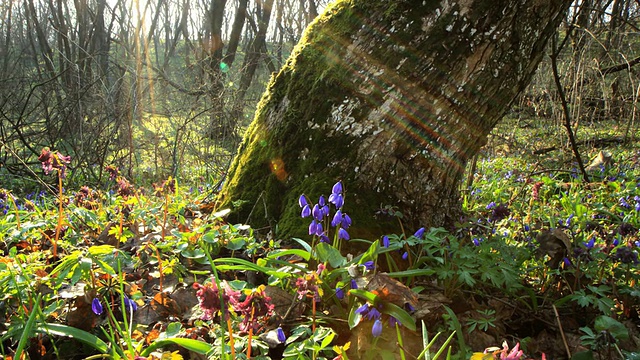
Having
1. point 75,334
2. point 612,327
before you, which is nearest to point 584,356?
point 612,327

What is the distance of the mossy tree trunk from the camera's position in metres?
2.33

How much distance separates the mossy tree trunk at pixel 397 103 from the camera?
2.33 m

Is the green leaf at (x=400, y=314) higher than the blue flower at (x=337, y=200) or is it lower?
lower

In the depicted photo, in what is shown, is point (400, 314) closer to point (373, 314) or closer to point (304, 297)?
point (373, 314)

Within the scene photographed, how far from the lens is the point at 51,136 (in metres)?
7.00

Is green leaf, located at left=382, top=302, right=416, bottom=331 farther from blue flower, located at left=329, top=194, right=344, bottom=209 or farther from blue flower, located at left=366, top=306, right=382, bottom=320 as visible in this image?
blue flower, located at left=329, top=194, right=344, bottom=209

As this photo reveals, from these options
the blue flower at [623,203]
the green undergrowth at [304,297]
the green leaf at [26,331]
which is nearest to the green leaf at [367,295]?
the green undergrowth at [304,297]

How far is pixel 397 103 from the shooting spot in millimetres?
2355

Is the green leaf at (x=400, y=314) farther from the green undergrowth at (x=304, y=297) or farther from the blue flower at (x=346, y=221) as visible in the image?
the blue flower at (x=346, y=221)

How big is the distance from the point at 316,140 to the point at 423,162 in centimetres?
61

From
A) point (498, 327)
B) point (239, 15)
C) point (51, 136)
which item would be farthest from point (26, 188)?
point (239, 15)

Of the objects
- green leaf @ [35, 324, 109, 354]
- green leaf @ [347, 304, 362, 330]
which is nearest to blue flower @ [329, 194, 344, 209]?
green leaf @ [347, 304, 362, 330]

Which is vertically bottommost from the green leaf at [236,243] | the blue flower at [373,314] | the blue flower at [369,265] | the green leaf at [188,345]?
the green leaf at [188,345]

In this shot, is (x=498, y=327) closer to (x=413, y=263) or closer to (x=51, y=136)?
(x=413, y=263)
